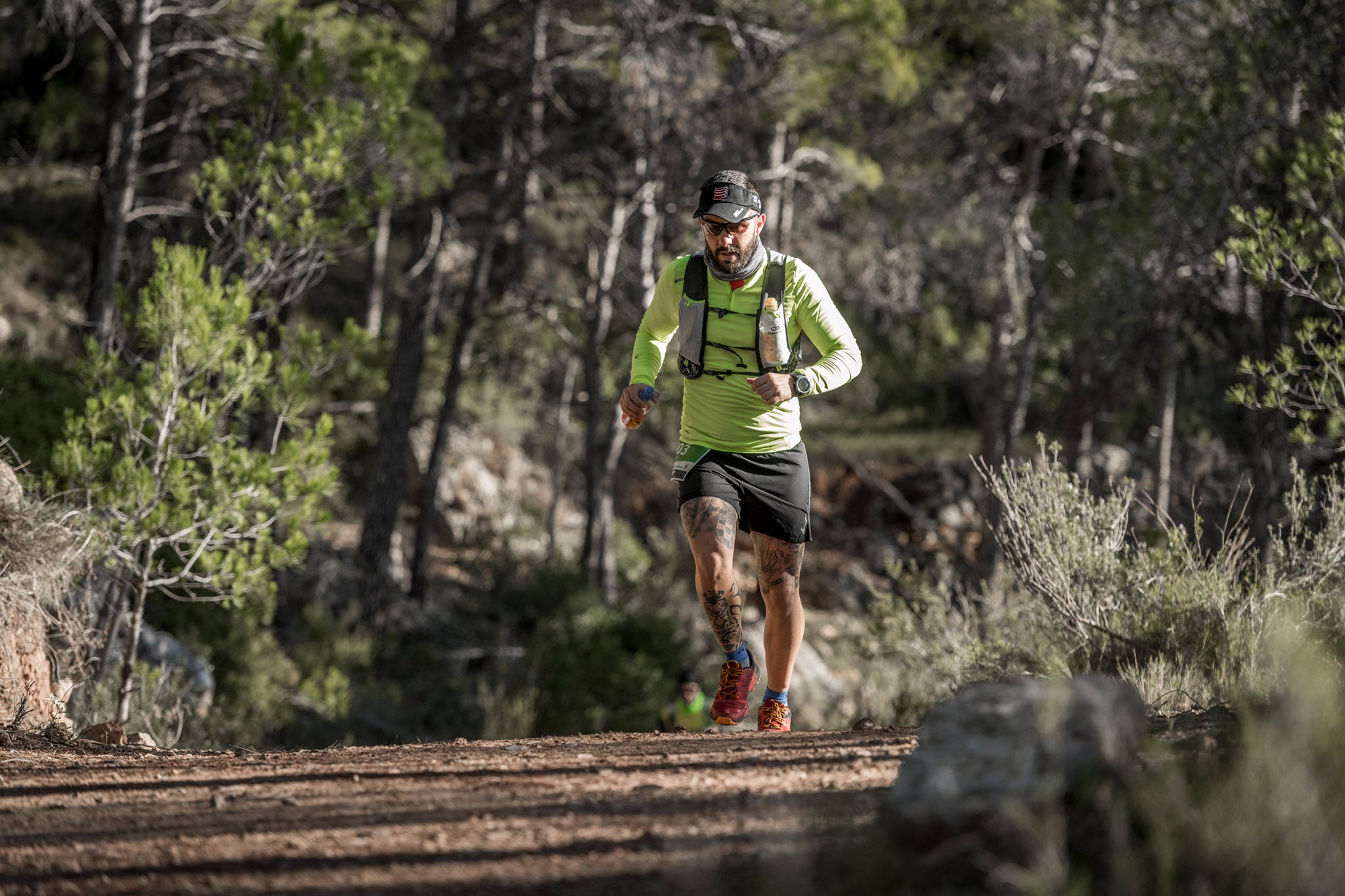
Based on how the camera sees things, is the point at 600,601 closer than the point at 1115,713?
No

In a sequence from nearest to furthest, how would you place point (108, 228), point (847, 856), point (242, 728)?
point (847, 856) → point (108, 228) → point (242, 728)

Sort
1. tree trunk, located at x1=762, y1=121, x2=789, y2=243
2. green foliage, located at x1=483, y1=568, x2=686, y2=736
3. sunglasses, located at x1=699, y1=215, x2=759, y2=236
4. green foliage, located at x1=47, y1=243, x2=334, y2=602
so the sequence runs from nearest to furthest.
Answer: sunglasses, located at x1=699, y1=215, x2=759, y2=236, green foliage, located at x1=47, y1=243, x2=334, y2=602, green foliage, located at x1=483, y1=568, x2=686, y2=736, tree trunk, located at x1=762, y1=121, x2=789, y2=243

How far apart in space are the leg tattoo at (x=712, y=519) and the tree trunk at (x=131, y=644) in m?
3.59

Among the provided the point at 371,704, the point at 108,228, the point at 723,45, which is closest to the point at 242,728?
the point at 371,704

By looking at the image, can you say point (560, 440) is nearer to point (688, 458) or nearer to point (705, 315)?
point (688, 458)

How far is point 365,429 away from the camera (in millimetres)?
19828

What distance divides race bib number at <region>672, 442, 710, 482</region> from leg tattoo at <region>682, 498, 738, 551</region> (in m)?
0.15

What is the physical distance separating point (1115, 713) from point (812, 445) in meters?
20.0

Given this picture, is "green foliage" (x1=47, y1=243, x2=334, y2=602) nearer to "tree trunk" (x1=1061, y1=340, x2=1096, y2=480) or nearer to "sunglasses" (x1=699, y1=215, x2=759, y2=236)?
"sunglasses" (x1=699, y1=215, x2=759, y2=236)

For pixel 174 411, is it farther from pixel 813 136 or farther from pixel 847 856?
pixel 813 136

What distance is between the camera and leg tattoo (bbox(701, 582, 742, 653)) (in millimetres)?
5051

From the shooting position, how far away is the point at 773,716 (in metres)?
5.14

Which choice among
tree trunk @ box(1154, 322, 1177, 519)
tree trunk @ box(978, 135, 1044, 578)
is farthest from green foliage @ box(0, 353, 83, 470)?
tree trunk @ box(1154, 322, 1177, 519)

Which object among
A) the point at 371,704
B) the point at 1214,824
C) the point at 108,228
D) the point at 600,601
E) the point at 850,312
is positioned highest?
the point at 850,312
